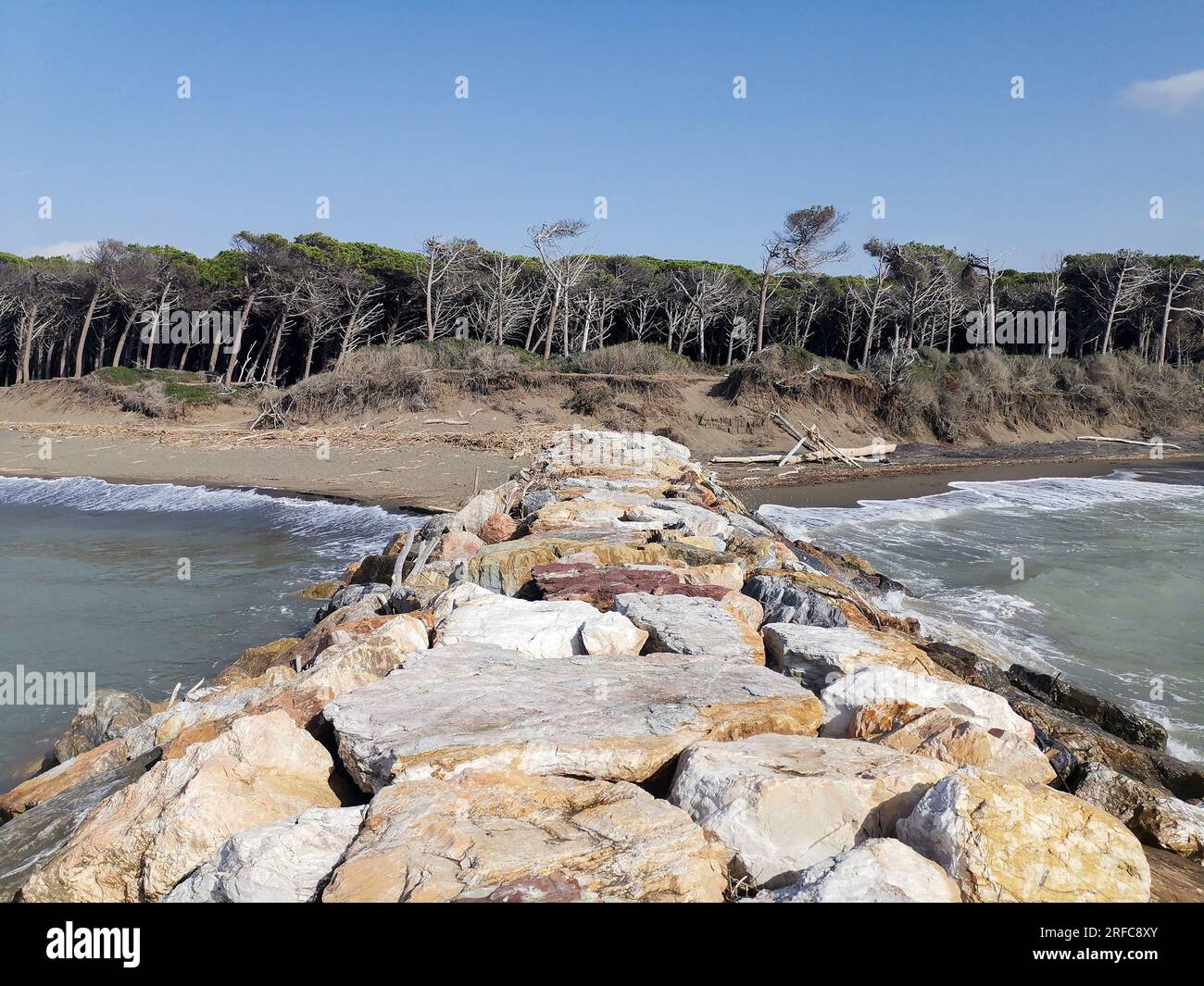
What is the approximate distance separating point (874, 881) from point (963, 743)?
4.26ft

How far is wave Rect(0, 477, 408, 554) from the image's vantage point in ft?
43.5

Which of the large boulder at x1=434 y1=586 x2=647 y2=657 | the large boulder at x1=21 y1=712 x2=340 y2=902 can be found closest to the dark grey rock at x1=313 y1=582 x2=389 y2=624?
the large boulder at x1=434 y1=586 x2=647 y2=657

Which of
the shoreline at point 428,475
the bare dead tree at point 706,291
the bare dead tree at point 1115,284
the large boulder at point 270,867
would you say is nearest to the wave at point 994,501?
the shoreline at point 428,475

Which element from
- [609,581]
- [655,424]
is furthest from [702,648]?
[655,424]

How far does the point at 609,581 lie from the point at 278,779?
3.01 meters

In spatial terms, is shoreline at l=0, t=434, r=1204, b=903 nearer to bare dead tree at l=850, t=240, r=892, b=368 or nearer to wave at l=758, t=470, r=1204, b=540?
wave at l=758, t=470, r=1204, b=540

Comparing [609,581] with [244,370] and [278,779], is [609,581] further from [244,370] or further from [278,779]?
[244,370]

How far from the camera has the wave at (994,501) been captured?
15.4 m

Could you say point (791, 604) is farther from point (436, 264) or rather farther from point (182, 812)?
point (436, 264)

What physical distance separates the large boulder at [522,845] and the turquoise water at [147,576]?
4.47 m

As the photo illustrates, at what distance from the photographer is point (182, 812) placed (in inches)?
118
